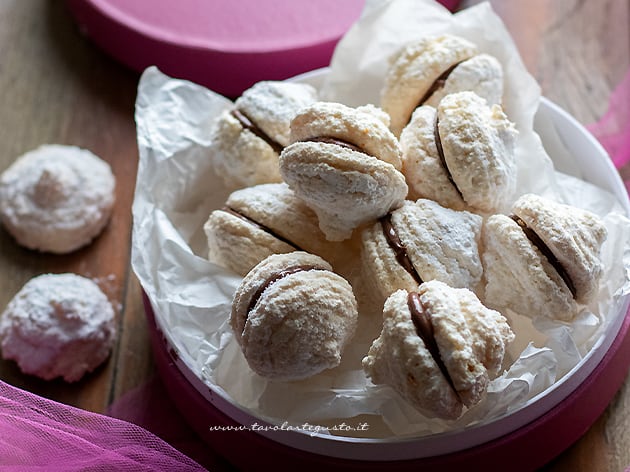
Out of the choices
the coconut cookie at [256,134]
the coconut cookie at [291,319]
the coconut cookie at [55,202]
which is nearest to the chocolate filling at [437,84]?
the coconut cookie at [256,134]

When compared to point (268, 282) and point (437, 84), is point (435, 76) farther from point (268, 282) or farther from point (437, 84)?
point (268, 282)

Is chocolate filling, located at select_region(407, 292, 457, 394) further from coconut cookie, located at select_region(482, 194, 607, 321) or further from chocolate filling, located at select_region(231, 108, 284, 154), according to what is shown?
chocolate filling, located at select_region(231, 108, 284, 154)

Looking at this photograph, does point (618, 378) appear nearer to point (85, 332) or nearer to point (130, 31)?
point (85, 332)

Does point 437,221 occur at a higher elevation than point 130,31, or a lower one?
higher

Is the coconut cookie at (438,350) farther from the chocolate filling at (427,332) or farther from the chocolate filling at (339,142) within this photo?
the chocolate filling at (339,142)

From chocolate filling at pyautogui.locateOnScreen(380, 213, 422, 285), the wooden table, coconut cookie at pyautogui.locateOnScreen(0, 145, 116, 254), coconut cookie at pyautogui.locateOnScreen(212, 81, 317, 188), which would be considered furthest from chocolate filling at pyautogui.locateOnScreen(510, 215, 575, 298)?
coconut cookie at pyautogui.locateOnScreen(0, 145, 116, 254)

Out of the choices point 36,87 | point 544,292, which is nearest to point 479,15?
point 544,292

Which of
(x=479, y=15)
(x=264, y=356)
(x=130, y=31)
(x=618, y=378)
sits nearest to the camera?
(x=264, y=356)
